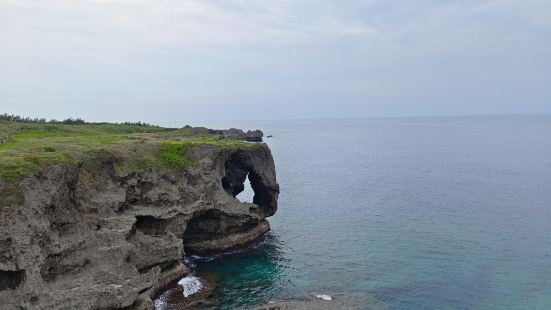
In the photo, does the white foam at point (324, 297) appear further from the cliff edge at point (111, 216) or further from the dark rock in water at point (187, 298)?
the cliff edge at point (111, 216)

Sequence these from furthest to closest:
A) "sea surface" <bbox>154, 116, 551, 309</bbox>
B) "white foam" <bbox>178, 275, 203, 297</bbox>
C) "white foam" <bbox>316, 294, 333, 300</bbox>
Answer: "white foam" <bbox>178, 275, 203, 297</bbox> → "sea surface" <bbox>154, 116, 551, 309</bbox> → "white foam" <bbox>316, 294, 333, 300</bbox>

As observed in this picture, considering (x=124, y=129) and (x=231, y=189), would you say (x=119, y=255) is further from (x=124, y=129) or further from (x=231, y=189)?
(x=124, y=129)

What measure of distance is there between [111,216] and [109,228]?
51.9 inches

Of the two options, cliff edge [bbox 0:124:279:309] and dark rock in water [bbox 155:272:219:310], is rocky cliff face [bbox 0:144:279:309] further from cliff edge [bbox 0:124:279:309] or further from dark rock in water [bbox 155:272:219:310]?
dark rock in water [bbox 155:272:219:310]

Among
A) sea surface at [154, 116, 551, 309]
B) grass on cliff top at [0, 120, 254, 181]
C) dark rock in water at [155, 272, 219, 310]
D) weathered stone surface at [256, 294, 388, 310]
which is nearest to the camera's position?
grass on cliff top at [0, 120, 254, 181]

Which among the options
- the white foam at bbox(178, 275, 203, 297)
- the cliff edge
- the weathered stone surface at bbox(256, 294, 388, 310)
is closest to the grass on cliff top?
the cliff edge

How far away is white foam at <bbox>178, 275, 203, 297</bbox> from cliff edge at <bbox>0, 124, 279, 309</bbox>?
31.7 inches

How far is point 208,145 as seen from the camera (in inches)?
1895

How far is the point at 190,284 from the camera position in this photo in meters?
39.8

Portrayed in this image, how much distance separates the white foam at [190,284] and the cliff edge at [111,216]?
0.81 m

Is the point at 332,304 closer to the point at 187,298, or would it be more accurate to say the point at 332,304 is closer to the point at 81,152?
the point at 187,298

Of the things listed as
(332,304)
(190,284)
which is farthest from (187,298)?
(332,304)

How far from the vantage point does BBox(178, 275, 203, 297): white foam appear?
3850cm

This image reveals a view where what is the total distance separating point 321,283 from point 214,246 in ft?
45.4
